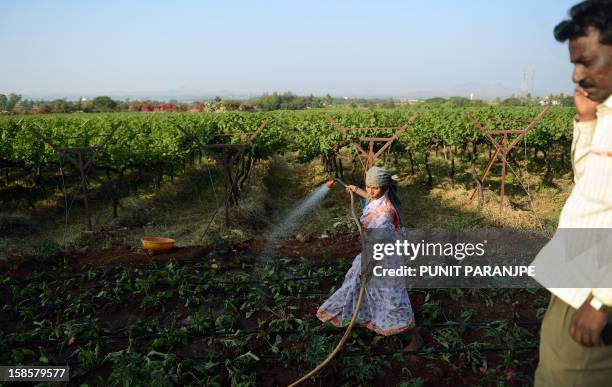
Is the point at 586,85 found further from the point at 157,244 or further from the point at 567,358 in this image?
the point at 157,244

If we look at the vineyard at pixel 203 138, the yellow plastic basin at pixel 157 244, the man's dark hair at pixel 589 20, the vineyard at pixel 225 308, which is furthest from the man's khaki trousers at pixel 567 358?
the vineyard at pixel 203 138

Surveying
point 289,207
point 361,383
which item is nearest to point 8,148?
point 289,207

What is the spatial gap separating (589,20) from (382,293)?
114 inches

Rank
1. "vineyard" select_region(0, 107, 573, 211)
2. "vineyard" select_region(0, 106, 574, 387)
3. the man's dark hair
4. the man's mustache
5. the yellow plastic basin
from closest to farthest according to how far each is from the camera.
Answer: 1. the man's dark hair
2. the man's mustache
3. "vineyard" select_region(0, 106, 574, 387)
4. the yellow plastic basin
5. "vineyard" select_region(0, 107, 573, 211)

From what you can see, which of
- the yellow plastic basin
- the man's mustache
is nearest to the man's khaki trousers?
the man's mustache

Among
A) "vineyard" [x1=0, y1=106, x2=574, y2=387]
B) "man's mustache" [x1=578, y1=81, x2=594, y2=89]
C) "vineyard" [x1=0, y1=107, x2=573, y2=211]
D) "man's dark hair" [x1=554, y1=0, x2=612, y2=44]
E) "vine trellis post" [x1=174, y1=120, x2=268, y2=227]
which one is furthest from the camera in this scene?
"vineyard" [x1=0, y1=107, x2=573, y2=211]

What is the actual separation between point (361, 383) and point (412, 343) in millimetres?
664

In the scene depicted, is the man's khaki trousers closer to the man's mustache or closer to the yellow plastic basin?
the man's mustache

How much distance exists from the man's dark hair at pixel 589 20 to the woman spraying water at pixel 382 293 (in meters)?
2.32

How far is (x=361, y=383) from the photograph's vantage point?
3.85m

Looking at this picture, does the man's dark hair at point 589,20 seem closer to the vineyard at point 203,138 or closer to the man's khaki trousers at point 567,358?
the man's khaki trousers at point 567,358

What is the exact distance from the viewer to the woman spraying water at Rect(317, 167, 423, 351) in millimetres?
4070

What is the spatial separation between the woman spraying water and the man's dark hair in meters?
2.32

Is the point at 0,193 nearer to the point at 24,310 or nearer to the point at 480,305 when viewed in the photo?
the point at 24,310
